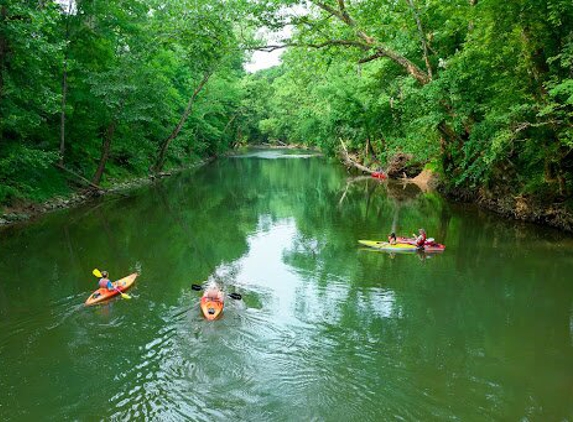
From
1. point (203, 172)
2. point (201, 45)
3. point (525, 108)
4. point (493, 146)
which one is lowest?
point (203, 172)

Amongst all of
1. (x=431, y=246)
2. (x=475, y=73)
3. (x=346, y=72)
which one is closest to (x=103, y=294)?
(x=431, y=246)

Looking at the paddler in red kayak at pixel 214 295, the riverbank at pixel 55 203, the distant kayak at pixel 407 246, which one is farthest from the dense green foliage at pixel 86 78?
the paddler in red kayak at pixel 214 295

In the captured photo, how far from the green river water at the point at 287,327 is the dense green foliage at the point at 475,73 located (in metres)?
2.90

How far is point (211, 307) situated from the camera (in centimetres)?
979

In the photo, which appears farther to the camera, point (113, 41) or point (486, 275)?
point (113, 41)

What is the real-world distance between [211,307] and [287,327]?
1.63 metres

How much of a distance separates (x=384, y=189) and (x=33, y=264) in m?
22.6

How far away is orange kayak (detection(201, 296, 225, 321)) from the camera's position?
966 centimetres

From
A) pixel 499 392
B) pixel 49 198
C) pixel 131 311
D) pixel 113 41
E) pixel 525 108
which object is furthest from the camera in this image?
pixel 113 41

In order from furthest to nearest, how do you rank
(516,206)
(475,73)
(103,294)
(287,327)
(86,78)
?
(86,78) → (516,206) → (475,73) → (103,294) → (287,327)

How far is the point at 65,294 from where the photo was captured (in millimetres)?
10961


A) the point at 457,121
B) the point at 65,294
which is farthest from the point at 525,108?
the point at 65,294

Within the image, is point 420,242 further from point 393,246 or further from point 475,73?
point 475,73

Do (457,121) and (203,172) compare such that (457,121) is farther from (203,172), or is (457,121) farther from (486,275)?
(203,172)
